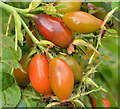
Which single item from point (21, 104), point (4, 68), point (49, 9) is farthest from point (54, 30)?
point (21, 104)

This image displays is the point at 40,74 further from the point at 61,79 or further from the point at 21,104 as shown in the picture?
the point at 21,104

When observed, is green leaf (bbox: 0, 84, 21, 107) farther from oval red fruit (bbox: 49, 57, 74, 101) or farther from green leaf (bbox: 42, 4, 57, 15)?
green leaf (bbox: 42, 4, 57, 15)

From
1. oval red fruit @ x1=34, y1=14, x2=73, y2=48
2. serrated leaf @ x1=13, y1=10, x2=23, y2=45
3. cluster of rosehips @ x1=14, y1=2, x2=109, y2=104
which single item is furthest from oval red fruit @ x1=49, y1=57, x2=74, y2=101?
serrated leaf @ x1=13, y1=10, x2=23, y2=45

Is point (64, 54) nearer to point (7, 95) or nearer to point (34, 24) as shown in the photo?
point (34, 24)

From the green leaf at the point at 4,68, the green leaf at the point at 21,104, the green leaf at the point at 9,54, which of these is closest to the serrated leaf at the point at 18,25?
the green leaf at the point at 9,54

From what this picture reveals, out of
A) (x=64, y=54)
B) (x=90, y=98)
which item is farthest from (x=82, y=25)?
(x=90, y=98)

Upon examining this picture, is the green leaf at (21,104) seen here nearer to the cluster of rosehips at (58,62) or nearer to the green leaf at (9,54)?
the cluster of rosehips at (58,62)
